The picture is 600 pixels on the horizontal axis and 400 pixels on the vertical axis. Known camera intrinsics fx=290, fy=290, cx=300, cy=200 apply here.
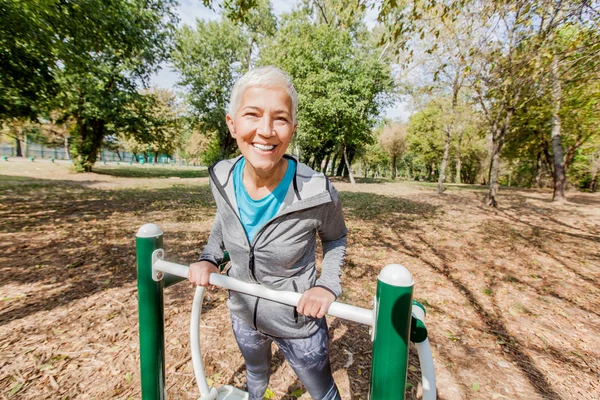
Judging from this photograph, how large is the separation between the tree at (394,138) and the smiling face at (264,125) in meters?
47.1

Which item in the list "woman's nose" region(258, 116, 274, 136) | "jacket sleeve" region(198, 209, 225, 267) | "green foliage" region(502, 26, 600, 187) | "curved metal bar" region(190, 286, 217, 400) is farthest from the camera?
"green foliage" region(502, 26, 600, 187)

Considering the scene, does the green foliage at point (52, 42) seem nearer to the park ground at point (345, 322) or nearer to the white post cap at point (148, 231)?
the park ground at point (345, 322)

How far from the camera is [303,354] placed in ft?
5.35

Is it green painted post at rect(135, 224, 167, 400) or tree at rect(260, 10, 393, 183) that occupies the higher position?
tree at rect(260, 10, 393, 183)

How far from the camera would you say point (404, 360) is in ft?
3.36

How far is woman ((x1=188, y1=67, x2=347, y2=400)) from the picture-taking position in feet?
4.79

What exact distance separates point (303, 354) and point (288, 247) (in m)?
0.64

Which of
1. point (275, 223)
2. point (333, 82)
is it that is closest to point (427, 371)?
point (275, 223)

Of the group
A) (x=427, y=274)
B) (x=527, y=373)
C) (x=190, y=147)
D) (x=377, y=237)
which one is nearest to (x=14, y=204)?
(x=377, y=237)

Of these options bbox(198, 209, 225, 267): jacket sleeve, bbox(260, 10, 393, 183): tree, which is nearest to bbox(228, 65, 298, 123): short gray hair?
bbox(198, 209, 225, 267): jacket sleeve

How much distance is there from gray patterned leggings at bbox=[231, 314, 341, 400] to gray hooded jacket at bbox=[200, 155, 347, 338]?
0.09 m

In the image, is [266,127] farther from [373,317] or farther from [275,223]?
[373,317]

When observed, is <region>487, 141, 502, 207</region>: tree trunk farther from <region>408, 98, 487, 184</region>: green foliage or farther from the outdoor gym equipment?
<region>408, 98, 487, 184</region>: green foliage

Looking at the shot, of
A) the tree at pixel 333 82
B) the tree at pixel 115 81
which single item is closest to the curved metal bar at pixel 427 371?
the tree at pixel 115 81
